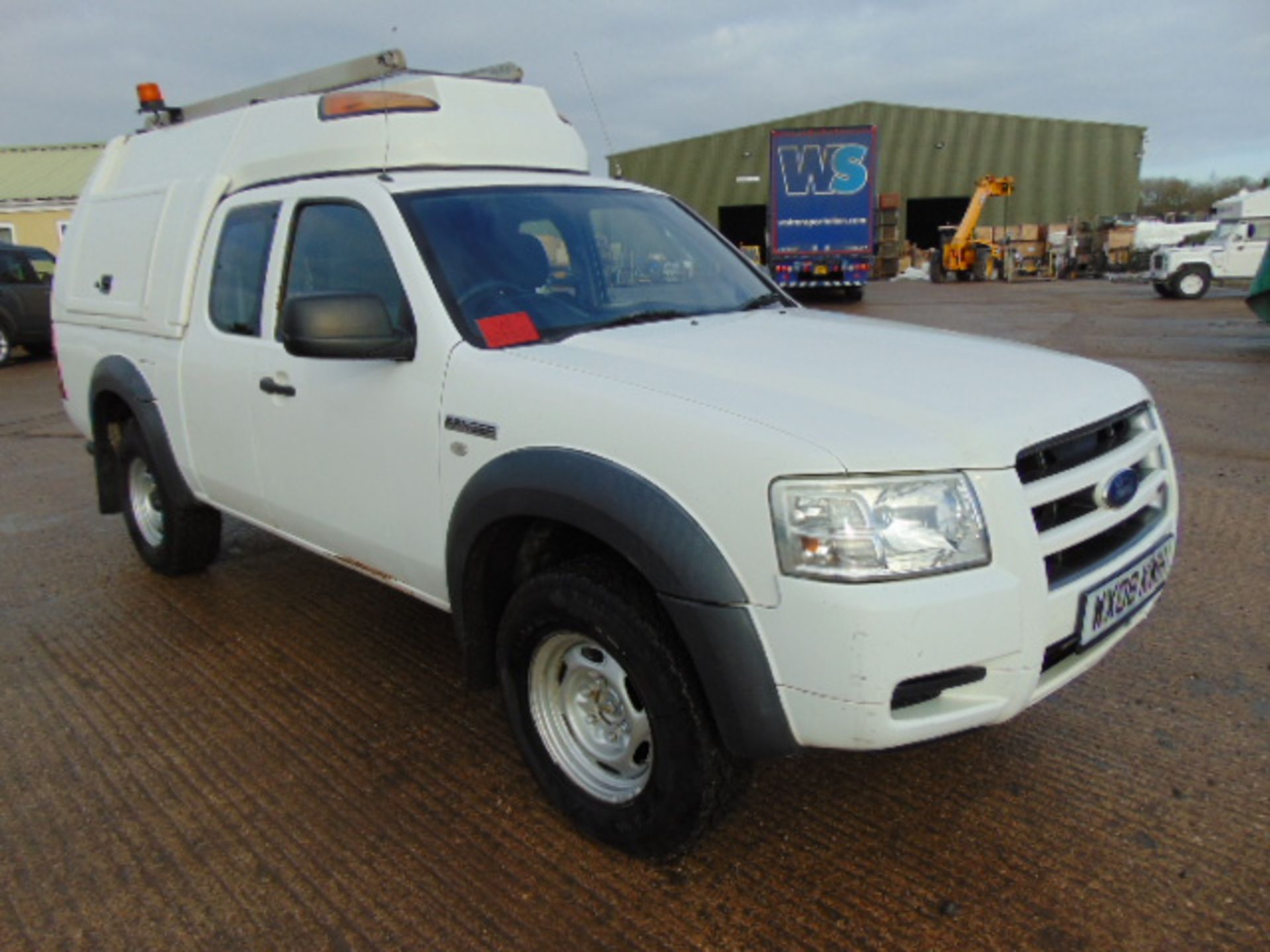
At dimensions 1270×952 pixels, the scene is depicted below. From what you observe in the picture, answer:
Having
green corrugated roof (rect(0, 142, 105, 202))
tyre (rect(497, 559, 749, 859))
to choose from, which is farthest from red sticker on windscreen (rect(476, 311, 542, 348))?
green corrugated roof (rect(0, 142, 105, 202))

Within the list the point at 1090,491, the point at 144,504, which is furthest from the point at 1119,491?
the point at 144,504

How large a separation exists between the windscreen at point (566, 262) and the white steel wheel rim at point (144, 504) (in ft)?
8.40

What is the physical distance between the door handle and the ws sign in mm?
20042

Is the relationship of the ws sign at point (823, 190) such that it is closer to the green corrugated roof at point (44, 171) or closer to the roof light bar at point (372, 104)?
the roof light bar at point (372, 104)

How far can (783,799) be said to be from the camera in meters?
2.81

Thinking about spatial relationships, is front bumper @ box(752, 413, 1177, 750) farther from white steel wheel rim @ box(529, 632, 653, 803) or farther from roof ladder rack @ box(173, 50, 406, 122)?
roof ladder rack @ box(173, 50, 406, 122)

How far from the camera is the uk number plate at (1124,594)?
7.43ft

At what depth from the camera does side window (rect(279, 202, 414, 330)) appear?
3023mm

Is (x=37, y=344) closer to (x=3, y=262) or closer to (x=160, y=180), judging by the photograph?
(x=3, y=262)

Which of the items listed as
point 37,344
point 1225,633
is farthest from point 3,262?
point 1225,633

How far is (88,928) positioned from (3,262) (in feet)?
54.5

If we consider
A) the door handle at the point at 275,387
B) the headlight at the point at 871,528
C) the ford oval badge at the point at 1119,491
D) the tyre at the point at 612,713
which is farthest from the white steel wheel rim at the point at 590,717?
the door handle at the point at 275,387

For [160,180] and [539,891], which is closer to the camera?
[539,891]

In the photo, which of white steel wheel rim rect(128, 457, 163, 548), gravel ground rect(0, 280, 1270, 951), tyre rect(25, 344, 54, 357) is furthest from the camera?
tyre rect(25, 344, 54, 357)
